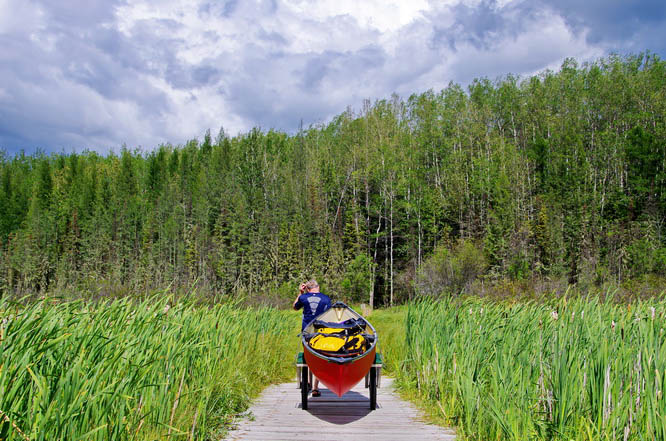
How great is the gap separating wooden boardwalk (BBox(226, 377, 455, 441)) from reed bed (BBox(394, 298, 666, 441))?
1.41ft

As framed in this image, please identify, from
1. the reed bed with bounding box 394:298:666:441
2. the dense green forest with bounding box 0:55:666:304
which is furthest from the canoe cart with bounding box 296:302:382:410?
the dense green forest with bounding box 0:55:666:304

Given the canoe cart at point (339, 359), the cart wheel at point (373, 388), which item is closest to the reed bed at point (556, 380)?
the cart wheel at point (373, 388)

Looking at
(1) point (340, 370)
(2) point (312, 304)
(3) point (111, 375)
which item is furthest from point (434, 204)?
(3) point (111, 375)

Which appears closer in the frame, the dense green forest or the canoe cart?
the canoe cart

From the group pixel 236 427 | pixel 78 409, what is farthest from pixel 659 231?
pixel 78 409

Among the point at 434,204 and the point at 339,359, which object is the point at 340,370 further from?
the point at 434,204

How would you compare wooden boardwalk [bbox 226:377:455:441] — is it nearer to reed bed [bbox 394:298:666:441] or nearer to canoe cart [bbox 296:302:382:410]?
canoe cart [bbox 296:302:382:410]

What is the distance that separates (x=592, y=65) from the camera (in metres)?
47.8

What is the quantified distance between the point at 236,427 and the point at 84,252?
5843cm

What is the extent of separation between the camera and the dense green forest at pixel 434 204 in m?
37.1

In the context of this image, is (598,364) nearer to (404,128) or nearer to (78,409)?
(78,409)

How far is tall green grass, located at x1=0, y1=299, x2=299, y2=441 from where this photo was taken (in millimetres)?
2332

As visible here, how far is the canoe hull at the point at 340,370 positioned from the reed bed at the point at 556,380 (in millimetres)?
959

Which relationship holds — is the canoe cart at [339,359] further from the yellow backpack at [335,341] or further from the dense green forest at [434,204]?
the dense green forest at [434,204]
